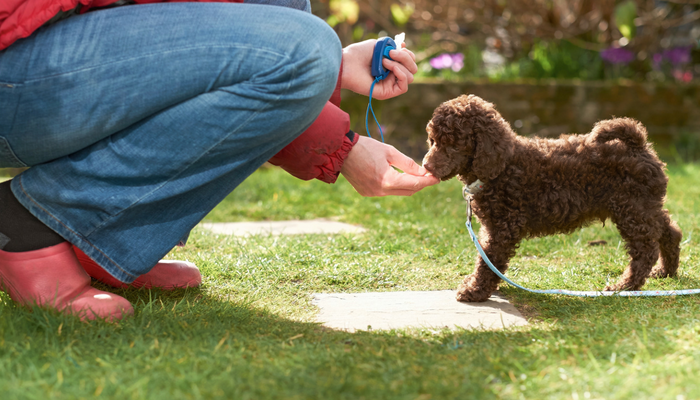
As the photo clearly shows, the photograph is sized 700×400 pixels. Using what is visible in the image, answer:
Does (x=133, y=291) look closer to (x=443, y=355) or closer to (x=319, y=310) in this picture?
(x=319, y=310)

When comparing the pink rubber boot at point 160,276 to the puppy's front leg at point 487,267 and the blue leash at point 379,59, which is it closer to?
the blue leash at point 379,59

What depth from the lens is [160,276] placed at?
2449 mm

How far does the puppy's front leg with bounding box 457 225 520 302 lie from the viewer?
2.40 metres

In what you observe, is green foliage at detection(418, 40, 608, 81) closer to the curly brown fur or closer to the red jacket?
the curly brown fur

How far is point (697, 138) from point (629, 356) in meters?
6.12

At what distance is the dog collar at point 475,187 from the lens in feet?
8.19

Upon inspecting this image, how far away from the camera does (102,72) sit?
184cm

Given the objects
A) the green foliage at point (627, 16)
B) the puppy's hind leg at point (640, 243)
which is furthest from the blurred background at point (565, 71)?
the puppy's hind leg at point (640, 243)

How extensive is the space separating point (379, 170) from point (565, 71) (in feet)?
18.7

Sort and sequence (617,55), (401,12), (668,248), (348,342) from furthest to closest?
(401,12) → (617,55) → (668,248) → (348,342)

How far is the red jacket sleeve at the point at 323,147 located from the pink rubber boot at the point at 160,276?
2.10ft

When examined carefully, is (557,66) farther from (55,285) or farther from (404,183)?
(55,285)

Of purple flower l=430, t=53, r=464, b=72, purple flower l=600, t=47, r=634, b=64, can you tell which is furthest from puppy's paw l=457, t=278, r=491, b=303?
purple flower l=600, t=47, r=634, b=64

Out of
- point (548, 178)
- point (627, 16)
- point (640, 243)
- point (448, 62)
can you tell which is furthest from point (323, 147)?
point (448, 62)
